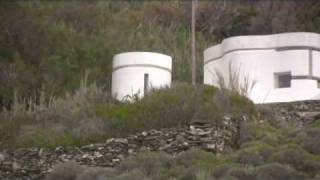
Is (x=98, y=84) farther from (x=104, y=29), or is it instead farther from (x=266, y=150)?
(x=266, y=150)

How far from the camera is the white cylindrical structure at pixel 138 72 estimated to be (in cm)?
2222

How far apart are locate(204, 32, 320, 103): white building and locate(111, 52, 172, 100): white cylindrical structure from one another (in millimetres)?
1610

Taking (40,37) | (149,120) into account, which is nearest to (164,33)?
(40,37)

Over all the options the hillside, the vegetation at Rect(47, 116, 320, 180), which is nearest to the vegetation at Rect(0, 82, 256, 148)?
the hillside

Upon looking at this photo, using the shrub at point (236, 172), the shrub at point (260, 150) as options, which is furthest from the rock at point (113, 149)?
the shrub at point (236, 172)

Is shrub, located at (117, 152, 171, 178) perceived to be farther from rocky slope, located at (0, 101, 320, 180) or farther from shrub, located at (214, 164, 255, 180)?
rocky slope, located at (0, 101, 320, 180)

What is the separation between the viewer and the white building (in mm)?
21609

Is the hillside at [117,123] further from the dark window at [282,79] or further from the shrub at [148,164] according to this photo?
the dark window at [282,79]

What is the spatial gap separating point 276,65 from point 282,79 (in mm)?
416

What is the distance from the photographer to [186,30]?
3431cm

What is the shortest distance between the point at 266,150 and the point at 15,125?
645 cm

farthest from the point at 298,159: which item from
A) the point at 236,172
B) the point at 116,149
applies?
the point at 116,149

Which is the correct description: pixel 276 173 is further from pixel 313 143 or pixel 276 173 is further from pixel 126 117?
pixel 126 117

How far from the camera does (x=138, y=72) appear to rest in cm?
2236
